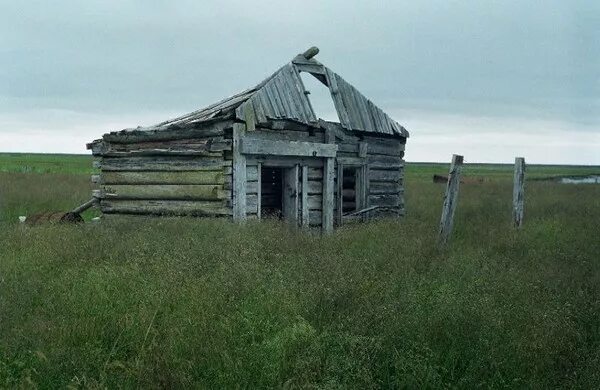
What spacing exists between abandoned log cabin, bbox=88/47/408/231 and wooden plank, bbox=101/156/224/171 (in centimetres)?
2

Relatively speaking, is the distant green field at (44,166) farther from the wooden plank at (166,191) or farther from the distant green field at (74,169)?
the wooden plank at (166,191)

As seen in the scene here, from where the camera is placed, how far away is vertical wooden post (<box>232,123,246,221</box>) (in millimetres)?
11055

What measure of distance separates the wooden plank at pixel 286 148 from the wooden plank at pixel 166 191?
0.93 m

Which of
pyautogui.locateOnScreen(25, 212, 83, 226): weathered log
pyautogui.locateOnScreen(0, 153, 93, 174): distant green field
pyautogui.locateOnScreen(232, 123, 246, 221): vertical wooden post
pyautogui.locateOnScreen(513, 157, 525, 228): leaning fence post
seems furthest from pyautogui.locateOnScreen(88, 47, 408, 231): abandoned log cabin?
pyautogui.locateOnScreen(0, 153, 93, 174): distant green field

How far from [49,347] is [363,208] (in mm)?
11041

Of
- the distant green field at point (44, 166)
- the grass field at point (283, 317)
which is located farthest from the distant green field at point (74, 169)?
the grass field at point (283, 317)

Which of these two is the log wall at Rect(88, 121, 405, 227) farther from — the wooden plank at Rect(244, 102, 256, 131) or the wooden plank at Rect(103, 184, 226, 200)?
the wooden plank at Rect(244, 102, 256, 131)

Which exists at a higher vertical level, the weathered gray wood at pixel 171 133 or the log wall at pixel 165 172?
the weathered gray wood at pixel 171 133

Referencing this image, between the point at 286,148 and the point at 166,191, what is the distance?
2.54 meters

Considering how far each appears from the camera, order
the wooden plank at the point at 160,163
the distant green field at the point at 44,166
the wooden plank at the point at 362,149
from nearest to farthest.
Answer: the wooden plank at the point at 160,163
the wooden plank at the point at 362,149
the distant green field at the point at 44,166

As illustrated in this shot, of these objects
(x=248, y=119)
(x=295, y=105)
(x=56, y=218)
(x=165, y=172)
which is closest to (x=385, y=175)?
(x=295, y=105)

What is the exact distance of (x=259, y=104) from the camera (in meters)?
11.6

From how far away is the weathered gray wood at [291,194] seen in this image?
12.6 meters

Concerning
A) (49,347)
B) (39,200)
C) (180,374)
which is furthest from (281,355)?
(39,200)
